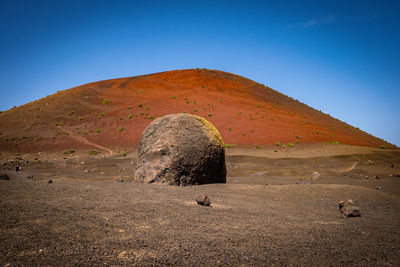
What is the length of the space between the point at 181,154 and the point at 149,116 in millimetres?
22071

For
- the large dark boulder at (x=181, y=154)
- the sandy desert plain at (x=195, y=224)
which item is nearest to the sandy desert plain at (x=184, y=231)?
the sandy desert plain at (x=195, y=224)

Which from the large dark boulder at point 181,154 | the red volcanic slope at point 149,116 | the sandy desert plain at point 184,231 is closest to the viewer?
the sandy desert plain at point 184,231

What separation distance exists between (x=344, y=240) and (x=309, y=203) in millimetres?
2846

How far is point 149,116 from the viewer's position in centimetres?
2856

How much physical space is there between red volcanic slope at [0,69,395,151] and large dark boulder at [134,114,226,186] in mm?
14798

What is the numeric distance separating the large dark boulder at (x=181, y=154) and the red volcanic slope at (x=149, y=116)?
14.8 meters

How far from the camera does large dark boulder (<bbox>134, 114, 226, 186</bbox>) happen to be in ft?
23.8

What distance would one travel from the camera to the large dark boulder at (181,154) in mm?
7246

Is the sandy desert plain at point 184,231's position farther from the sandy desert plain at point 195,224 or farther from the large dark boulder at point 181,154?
the large dark boulder at point 181,154

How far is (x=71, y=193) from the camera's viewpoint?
432 centimetres

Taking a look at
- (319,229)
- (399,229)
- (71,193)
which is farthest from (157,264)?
(399,229)

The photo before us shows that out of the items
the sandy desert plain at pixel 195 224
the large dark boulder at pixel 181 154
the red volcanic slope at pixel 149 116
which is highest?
the red volcanic slope at pixel 149 116

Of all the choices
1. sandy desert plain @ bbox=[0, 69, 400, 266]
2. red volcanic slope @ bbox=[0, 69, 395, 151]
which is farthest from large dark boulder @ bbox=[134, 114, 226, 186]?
red volcanic slope @ bbox=[0, 69, 395, 151]

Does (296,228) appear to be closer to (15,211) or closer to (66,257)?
(66,257)
